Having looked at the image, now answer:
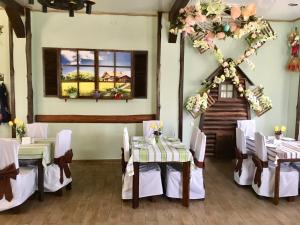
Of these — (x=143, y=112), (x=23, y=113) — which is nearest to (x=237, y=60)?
(x=143, y=112)

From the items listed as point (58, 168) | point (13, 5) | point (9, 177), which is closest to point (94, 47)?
point (13, 5)

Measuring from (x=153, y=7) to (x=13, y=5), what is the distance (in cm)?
233

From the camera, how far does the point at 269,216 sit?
3.56 meters

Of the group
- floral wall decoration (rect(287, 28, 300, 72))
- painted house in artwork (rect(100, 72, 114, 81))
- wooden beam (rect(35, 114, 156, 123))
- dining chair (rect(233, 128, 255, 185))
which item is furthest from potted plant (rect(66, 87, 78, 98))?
floral wall decoration (rect(287, 28, 300, 72))

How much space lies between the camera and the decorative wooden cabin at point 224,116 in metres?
5.83

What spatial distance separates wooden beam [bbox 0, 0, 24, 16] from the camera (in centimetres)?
444

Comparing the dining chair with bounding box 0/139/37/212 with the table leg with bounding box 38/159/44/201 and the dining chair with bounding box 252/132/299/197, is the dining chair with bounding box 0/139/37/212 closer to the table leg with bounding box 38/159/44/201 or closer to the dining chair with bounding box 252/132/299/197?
the table leg with bounding box 38/159/44/201

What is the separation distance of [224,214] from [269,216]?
546mm

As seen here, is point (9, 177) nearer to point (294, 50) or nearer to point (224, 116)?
point (224, 116)

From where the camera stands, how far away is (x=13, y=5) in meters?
4.69

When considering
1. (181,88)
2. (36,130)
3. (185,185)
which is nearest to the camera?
(185,185)

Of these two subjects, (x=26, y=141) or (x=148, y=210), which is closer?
(x=148, y=210)

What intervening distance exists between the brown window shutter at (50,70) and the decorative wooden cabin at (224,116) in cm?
297

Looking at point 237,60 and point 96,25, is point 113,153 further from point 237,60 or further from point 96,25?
point 237,60
